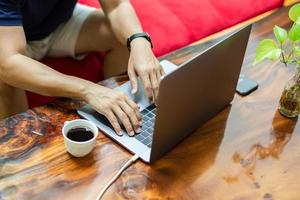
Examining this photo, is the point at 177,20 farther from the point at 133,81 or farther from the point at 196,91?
the point at 196,91

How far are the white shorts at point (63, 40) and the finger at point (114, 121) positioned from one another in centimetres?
51

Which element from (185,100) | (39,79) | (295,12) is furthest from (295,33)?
(39,79)

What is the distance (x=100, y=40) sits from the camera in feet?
4.78

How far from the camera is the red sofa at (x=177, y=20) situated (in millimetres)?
1484

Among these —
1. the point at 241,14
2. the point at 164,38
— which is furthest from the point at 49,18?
the point at 241,14

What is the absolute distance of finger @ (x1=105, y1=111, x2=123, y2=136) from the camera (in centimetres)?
99

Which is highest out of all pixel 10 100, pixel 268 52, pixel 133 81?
pixel 268 52

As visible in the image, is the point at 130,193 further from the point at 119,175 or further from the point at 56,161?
the point at 56,161

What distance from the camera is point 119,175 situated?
901 mm

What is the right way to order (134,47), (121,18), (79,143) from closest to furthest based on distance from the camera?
(79,143), (134,47), (121,18)

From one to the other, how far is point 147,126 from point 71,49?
547 mm

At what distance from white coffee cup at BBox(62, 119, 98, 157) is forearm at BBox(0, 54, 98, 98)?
14 centimetres

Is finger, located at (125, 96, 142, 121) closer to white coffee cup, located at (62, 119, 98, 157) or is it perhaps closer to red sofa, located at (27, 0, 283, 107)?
white coffee cup, located at (62, 119, 98, 157)

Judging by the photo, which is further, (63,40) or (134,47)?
(63,40)
